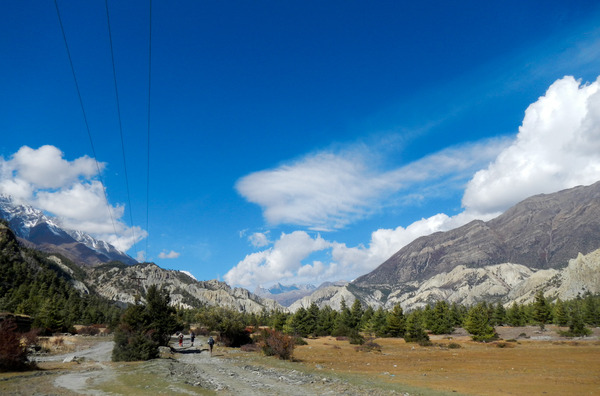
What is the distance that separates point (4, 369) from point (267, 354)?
76.7ft

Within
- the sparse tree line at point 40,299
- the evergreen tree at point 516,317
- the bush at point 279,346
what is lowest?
the evergreen tree at point 516,317

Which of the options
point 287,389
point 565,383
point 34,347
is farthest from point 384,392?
point 34,347

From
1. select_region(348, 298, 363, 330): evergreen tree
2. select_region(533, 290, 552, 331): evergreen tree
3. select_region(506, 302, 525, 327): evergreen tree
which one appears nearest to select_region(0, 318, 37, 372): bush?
select_region(348, 298, 363, 330): evergreen tree

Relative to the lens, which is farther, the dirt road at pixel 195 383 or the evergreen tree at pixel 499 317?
the evergreen tree at pixel 499 317


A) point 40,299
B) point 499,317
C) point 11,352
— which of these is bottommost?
point 499,317

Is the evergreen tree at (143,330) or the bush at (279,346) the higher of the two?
the evergreen tree at (143,330)

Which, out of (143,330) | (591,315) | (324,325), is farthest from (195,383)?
(591,315)

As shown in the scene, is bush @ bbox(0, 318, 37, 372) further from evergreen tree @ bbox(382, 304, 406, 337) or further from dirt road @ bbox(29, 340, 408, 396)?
evergreen tree @ bbox(382, 304, 406, 337)

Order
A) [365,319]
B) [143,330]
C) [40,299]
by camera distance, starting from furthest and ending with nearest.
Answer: [365,319], [40,299], [143,330]

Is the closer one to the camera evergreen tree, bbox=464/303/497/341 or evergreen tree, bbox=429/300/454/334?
evergreen tree, bbox=464/303/497/341

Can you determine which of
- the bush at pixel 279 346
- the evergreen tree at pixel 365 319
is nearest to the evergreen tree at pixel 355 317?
the evergreen tree at pixel 365 319

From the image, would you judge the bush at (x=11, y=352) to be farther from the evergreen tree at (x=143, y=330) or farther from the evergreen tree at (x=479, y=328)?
the evergreen tree at (x=479, y=328)

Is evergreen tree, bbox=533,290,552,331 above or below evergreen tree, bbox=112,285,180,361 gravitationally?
below

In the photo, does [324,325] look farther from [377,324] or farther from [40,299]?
[40,299]
